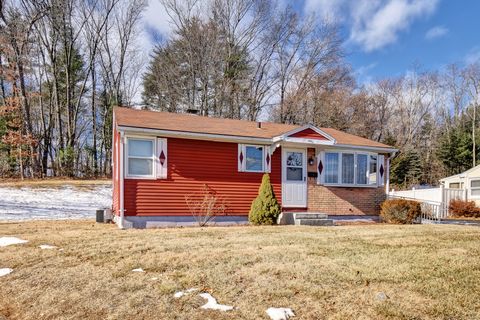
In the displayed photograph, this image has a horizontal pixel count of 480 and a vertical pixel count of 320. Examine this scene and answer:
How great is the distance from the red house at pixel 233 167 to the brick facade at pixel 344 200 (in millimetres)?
38

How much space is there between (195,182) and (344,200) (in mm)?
5925

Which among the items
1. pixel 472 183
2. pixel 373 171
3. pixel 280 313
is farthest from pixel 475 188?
pixel 280 313

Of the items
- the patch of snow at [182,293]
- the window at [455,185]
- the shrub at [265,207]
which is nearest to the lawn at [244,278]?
the patch of snow at [182,293]

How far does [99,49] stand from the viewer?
30938mm

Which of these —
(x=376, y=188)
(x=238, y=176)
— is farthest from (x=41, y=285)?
(x=376, y=188)

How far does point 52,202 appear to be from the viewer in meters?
16.7

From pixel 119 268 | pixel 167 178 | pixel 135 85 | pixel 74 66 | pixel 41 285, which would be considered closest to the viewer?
pixel 41 285

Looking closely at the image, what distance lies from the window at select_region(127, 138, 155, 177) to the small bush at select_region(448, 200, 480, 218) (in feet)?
56.9

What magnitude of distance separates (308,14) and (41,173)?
25.6 m

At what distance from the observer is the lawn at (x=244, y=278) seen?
159 inches

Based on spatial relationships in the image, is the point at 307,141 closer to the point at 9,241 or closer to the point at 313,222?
the point at 313,222

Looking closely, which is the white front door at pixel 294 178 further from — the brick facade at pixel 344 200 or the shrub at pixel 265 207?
the shrub at pixel 265 207

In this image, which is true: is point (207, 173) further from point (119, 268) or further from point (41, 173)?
point (41, 173)

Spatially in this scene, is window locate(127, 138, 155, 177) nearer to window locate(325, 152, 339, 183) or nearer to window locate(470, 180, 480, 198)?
window locate(325, 152, 339, 183)
